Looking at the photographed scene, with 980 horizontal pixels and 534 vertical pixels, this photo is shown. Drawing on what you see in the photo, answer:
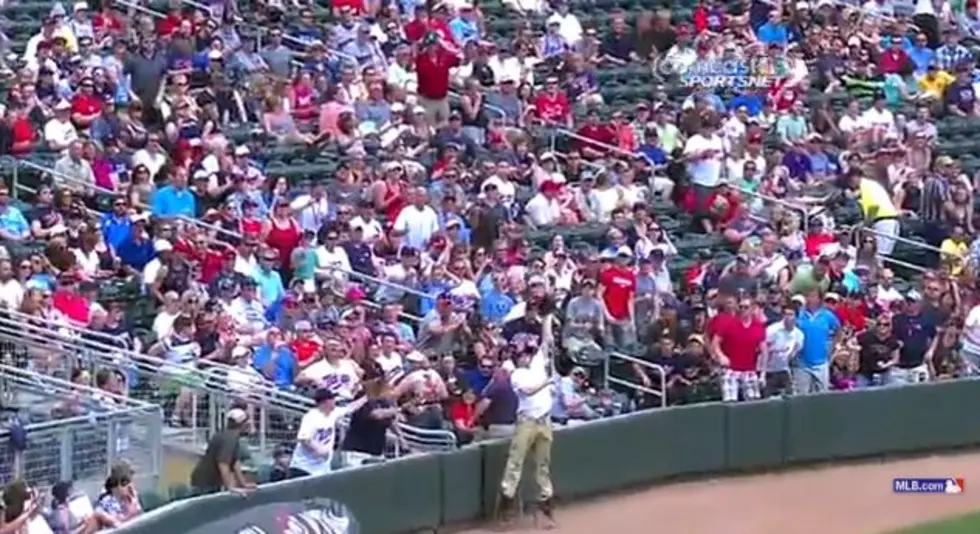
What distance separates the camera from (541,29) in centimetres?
3003

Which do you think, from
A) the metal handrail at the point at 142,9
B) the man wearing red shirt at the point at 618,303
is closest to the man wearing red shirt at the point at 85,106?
the metal handrail at the point at 142,9

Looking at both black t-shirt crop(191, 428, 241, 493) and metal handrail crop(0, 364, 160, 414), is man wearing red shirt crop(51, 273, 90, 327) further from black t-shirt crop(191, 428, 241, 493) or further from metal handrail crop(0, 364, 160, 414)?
black t-shirt crop(191, 428, 241, 493)

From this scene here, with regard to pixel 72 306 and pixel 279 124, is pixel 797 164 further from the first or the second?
pixel 72 306

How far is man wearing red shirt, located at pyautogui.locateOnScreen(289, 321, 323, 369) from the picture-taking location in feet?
68.5

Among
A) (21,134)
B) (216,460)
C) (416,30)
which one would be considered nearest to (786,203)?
(416,30)

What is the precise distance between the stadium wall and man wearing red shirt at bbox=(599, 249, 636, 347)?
2.89 feet

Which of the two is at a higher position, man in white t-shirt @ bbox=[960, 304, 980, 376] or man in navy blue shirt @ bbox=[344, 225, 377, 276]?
man in navy blue shirt @ bbox=[344, 225, 377, 276]

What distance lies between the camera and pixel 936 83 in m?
31.2

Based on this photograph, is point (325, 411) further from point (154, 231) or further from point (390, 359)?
point (154, 231)

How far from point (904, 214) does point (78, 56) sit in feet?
30.1

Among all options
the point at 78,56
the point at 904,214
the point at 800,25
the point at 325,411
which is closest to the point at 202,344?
the point at 325,411

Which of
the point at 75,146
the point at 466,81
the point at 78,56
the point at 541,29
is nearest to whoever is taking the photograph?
the point at 75,146

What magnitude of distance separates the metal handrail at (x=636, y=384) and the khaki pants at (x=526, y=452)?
91.0 inches

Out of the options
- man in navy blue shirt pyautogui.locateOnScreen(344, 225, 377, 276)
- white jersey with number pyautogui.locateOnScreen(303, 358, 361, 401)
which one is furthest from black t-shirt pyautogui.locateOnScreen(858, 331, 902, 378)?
white jersey with number pyautogui.locateOnScreen(303, 358, 361, 401)
